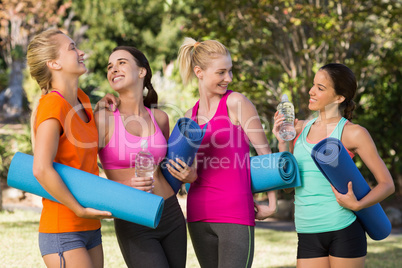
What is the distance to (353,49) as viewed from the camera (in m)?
12.8

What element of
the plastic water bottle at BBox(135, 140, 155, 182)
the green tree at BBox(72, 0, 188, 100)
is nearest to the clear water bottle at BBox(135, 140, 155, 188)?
the plastic water bottle at BBox(135, 140, 155, 182)

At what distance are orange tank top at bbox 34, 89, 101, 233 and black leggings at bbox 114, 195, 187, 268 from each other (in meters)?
0.26

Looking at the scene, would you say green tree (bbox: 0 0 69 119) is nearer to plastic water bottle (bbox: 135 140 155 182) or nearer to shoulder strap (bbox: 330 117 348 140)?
plastic water bottle (bbox: 135 140 155 182)

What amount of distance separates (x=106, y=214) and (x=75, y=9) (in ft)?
67.6

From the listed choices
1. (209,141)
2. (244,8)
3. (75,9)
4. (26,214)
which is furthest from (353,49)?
(75,9)

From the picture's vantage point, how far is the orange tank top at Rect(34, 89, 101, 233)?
2691mm

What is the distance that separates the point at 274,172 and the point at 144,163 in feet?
2.68

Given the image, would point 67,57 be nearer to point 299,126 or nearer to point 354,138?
point 299,126

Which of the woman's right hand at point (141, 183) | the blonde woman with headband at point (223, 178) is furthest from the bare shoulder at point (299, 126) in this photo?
the woman's right hand at point (141, 183)

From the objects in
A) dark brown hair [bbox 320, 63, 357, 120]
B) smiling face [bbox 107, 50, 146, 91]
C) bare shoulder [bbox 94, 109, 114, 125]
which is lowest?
bare shoulder [bbox 94, 109, 114, 125]

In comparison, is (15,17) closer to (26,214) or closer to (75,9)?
(75,9)

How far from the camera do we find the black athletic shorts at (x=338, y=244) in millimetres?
3041

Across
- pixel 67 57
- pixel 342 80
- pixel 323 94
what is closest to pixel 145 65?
pixel 67 57

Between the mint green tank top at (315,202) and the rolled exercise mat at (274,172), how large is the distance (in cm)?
7
